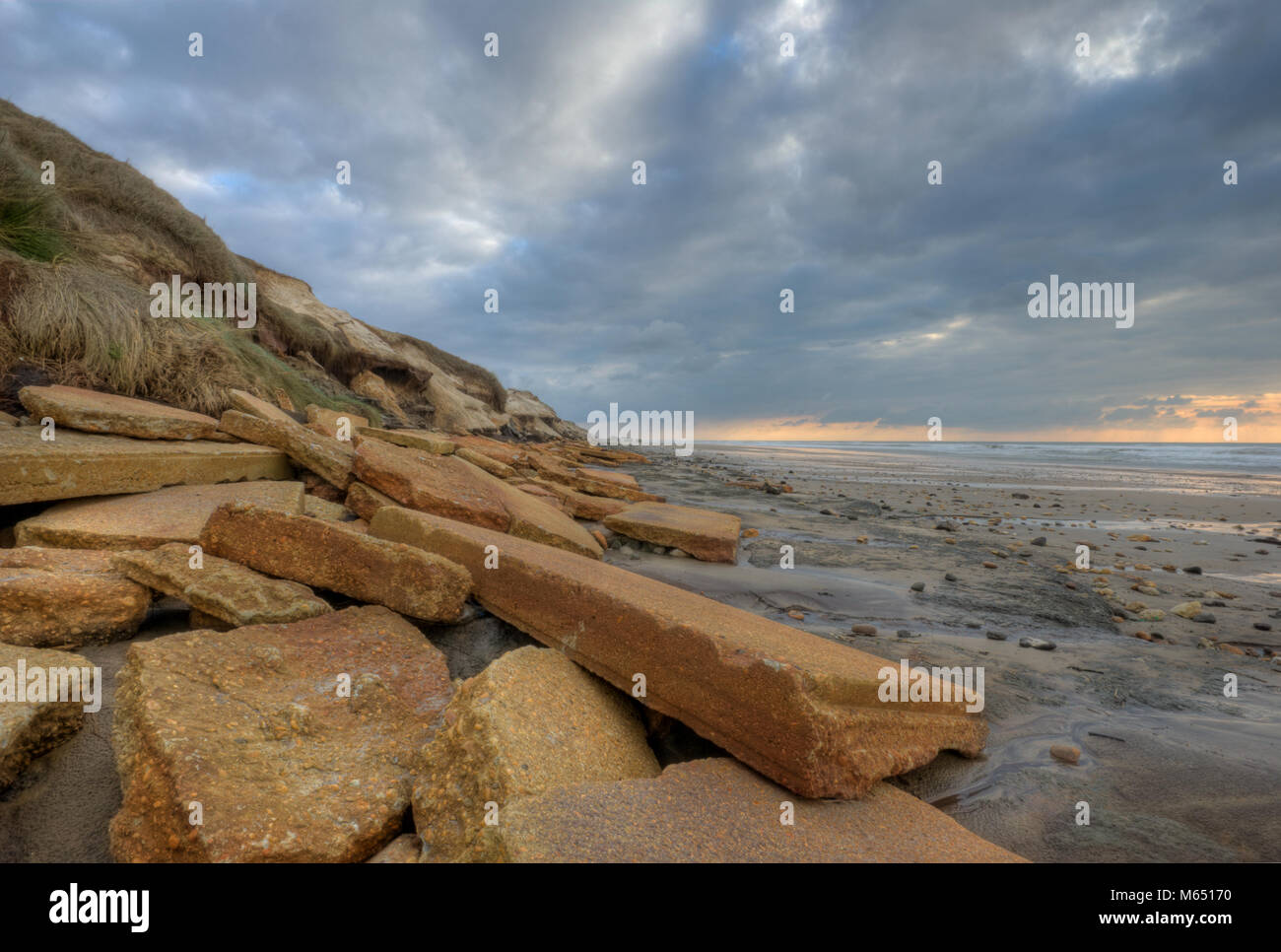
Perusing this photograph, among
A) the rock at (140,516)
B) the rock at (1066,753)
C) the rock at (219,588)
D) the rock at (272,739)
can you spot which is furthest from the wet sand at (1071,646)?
the rock at (140,516)

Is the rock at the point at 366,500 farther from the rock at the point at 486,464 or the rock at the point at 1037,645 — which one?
the rock at the point at 1037,645

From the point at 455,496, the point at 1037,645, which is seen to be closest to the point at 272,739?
the point at 455,496

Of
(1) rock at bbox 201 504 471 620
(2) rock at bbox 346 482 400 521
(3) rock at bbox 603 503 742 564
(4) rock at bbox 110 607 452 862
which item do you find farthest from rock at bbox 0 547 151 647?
(3) rock at bbox 603 503 742 564

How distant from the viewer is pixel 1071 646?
318 centimetres

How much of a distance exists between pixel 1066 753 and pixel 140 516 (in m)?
4.04

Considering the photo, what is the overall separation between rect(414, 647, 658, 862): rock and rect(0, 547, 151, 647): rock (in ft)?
4.56

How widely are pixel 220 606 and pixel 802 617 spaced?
9.40ft

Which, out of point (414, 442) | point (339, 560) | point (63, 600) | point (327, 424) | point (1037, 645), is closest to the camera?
point (63, 600)

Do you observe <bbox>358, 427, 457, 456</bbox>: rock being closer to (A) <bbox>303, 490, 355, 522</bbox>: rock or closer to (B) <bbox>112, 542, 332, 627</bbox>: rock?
(A) <bbox>303, 490, 355, 522</bbox>: rock

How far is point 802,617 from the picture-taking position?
3.42m

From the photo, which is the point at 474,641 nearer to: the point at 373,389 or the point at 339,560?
the point at 339,560

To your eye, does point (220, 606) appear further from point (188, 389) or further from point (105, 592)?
point (188, 389)

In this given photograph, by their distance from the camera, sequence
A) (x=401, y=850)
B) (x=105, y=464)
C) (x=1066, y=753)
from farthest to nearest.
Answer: (x=105, y=464) < (x=1066, y=753) < (x=401, y=850)
